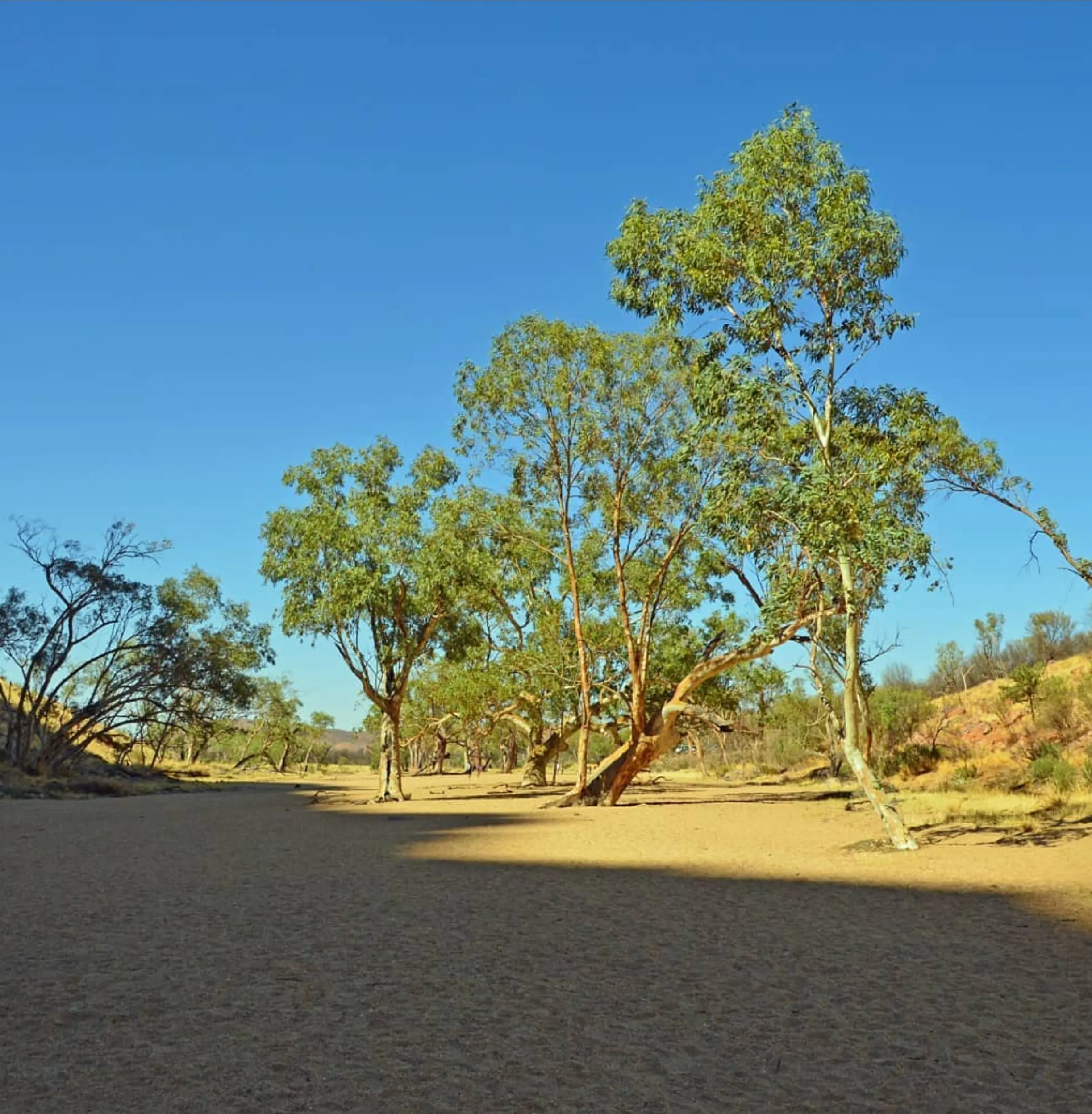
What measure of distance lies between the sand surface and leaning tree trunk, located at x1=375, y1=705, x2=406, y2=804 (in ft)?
51.5

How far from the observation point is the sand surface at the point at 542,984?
14.5 ft

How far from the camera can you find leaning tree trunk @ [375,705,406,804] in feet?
97.8

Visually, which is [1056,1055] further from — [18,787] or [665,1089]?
[18,787]

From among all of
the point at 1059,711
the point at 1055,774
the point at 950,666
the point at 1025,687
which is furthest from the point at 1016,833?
the point at 950,666

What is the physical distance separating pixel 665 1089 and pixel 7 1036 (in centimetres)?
340

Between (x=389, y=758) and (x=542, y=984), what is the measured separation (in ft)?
82.7

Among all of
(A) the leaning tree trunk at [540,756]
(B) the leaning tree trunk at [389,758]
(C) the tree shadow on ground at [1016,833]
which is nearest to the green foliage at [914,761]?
(A) the leaning tree trunk at [540,756]

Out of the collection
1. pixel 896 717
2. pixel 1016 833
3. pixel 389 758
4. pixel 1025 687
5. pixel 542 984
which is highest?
pixel 1025 687

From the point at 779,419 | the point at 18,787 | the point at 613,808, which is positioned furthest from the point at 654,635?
the point at 18,787

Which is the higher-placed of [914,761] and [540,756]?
[540,756]

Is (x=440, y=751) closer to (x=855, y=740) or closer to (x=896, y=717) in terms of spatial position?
(x=896, y=717)

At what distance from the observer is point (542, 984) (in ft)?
21.0

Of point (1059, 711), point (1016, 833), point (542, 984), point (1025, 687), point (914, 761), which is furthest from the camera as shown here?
point (1025, 687)

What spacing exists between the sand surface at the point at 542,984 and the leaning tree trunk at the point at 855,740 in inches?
24.7
